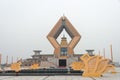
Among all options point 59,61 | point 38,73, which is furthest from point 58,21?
point 38,73

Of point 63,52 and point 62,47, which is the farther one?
point 62,47

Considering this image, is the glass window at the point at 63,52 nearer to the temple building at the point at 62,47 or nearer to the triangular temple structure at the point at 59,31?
the temple building at the point at 62,47

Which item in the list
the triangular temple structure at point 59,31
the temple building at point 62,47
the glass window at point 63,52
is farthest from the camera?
the glass window at point 63,52

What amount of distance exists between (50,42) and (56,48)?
1.86 m

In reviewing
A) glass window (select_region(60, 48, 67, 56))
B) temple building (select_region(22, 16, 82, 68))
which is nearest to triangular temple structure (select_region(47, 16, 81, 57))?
temple building (select_region(22, 16, 82, 68))

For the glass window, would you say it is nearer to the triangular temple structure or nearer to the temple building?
the temple building

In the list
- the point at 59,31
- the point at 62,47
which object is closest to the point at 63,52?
the point at 62,47

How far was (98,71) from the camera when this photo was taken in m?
15.0

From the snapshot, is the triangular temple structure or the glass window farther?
the glass window

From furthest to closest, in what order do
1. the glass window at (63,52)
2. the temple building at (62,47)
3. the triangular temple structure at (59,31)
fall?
Answer: the glass window at (63,52), the triangular temple structure at (59,31), the temple building at (62,47)

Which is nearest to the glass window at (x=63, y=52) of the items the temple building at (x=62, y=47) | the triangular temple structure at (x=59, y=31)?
the temple building at (x=62, y=47)

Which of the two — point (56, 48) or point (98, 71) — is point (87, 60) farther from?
point (56, 48)

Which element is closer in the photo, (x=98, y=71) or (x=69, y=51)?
(x=98, y=71)

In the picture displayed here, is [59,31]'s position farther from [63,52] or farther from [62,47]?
[63,52]
